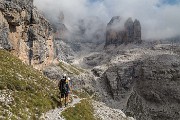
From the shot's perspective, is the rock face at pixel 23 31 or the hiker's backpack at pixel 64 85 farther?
the rock face at pixel 23 31

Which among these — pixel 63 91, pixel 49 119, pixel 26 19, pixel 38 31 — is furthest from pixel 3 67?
pixel 38 31

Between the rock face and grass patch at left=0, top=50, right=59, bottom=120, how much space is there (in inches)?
1118

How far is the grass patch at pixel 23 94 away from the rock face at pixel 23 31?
28.4 m

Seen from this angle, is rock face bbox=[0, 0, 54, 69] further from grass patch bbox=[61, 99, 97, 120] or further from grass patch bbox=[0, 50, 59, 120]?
grass patch bbox=[61, 99, 97, 120]

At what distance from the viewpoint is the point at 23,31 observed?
122 m

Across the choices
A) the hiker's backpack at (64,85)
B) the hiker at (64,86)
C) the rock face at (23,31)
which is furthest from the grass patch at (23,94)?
the rock face at (23,31)

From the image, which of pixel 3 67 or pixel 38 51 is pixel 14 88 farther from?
pixel 38 51

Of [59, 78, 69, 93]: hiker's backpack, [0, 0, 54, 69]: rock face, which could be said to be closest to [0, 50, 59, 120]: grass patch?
[59, 78, 69, 93]: hiker's backpack

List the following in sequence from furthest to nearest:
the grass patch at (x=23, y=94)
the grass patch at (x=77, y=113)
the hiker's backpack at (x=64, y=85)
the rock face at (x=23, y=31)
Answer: the rock face at (x=23, y=31)
the hiker's backpack at (x=64, y=85)
the grass patch at (x=77, y=113)
the grass patch at (x=23, y=94)

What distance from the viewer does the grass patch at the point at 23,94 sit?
1307 inches

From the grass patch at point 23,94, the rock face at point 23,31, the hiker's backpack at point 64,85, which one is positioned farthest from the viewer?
the rock face at point 23,31

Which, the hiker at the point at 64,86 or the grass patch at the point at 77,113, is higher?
the hiker at the point at 64,86

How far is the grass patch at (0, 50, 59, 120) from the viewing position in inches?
1307

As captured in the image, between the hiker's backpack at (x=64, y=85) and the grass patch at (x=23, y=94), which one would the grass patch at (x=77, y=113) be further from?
the hiker's backpack at (x=64, y=85)
